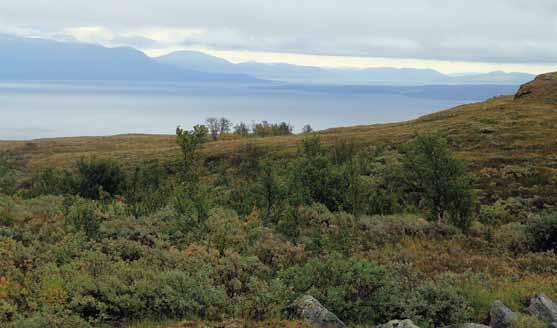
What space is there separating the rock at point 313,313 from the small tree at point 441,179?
1122 cm

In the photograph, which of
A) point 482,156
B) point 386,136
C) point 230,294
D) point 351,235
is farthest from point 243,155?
point 230,294

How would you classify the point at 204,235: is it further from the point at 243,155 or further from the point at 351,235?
the point at 243,155

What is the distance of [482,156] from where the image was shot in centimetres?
4228

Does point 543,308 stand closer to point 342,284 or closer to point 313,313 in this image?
point 342,284

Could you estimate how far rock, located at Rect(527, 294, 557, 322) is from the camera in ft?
25.9

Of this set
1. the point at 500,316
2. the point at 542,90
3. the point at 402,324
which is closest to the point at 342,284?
the point at 402,324

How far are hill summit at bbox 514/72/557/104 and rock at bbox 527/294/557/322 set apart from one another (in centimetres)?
6635

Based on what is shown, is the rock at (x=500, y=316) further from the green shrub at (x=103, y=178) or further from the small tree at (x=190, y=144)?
the green shrub at (x=103, y=178)

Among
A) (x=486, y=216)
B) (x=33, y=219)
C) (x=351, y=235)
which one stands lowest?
(x=486, y=216)

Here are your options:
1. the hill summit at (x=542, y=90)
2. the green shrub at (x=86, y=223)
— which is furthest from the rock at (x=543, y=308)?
the hill summit at (x=542, y=90)

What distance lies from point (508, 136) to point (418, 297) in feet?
150

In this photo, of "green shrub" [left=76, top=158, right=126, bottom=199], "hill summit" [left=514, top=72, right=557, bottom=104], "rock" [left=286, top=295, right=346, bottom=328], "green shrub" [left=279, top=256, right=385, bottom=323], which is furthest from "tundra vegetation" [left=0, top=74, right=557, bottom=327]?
"hill summit" [left=514, top=72, right=557, bottom=104]

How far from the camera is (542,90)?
71375mm

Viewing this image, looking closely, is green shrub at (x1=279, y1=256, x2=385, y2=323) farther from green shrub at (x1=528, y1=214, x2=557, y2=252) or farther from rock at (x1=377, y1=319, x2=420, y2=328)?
green shrub at (x1=528, y1=214, x2=557, y2=252)
